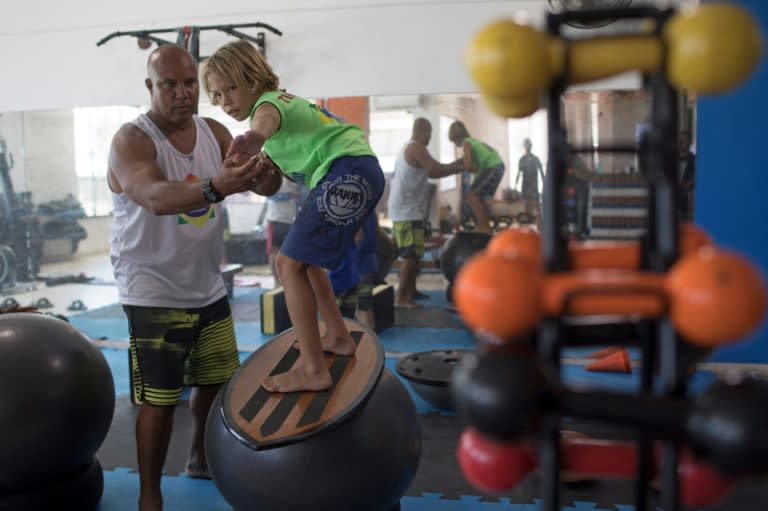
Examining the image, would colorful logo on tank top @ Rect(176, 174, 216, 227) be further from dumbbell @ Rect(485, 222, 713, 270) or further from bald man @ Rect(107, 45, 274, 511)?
dumbbell @ Rect(485, 222, 713, 270)

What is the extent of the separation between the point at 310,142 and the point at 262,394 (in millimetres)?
992

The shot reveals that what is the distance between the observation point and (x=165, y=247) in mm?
2713

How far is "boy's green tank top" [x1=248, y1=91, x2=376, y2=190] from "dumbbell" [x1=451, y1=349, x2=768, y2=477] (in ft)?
5.79

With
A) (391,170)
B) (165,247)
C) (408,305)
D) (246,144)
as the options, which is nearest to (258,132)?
(246,144)

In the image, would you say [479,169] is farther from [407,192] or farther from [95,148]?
[95,148]

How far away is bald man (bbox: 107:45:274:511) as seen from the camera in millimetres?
2586

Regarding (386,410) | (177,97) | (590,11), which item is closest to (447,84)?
(177,97)

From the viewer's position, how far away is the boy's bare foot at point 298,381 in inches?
104

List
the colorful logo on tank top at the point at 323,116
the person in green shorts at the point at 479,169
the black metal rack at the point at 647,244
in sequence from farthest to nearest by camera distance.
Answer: the person in green shorts at the point at 479,169 < the colorful logo on tank top at the point at 323,116 < the black metal rack at the point at 647,244

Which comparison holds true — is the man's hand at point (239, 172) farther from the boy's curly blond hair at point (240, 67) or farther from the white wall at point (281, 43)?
the white wall at point (281, 43)

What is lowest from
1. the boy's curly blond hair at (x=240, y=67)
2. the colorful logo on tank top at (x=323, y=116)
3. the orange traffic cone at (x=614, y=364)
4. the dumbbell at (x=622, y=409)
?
the orange traffic cone at (x=614, y=364)

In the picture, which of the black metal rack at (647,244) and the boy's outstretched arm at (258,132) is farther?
the boy's outstretched arm at (258,132)

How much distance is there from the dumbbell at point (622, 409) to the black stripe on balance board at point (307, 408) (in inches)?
56.2

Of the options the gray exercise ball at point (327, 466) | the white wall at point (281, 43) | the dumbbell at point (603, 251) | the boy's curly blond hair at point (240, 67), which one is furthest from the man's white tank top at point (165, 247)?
the white wall at point (281, 43)
